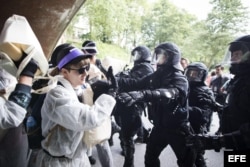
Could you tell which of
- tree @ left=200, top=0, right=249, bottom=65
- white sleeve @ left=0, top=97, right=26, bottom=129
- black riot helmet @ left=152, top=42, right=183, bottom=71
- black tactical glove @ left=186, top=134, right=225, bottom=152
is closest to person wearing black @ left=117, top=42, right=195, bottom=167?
black riot helmet @ left=152, top=42, right=183, bottom=71

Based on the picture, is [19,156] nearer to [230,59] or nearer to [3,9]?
[230,59]

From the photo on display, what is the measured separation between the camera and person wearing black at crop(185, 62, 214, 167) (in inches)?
148

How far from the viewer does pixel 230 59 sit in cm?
244

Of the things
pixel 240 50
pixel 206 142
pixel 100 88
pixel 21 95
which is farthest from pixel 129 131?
pixel 21 95

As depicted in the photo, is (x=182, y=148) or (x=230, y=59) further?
(x=182, y=148)

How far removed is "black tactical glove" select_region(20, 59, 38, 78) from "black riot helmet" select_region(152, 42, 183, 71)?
177 centimetres

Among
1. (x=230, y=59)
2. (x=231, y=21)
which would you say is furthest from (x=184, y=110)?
(x=231, y=21)

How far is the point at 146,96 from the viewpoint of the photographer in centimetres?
274

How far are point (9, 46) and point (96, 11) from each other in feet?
41.5

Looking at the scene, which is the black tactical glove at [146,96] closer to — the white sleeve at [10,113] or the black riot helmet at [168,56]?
the black riot helmet at [168,56]

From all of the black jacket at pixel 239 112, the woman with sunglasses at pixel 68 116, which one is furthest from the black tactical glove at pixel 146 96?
the woman with sunglasses at pixel 68 116

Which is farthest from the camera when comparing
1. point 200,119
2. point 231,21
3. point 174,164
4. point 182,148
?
point 231,21

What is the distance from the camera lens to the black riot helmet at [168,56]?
10.1ft

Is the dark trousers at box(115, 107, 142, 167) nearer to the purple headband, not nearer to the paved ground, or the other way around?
the paved ground
